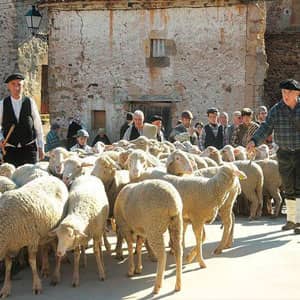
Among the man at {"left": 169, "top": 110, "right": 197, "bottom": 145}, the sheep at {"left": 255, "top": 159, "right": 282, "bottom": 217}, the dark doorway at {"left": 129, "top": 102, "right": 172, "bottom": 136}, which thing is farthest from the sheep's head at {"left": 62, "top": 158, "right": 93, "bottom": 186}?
the dark doorway at {"left": 129, "top": 102, "right": 172, "bottom": 136}

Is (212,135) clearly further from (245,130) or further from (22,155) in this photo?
(22,155)

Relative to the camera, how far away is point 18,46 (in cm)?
2600

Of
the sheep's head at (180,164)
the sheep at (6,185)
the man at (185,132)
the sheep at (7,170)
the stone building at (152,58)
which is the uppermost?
the stone building at (152,58)

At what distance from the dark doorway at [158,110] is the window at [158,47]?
1.56 meters

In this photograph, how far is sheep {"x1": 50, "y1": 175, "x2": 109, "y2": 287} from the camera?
5.53 meters

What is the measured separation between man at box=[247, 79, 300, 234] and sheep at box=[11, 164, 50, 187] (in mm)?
2758

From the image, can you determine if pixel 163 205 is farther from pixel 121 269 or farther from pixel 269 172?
pixel 269 172

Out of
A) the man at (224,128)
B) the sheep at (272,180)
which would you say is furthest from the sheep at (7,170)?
the man at (224,128)

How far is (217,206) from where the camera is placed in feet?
21.5

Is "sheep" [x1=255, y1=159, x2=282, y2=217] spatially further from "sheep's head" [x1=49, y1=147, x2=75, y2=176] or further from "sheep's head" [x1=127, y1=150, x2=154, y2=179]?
"sheep's head" [x1=49, y1=147, x2=75, y2=176]

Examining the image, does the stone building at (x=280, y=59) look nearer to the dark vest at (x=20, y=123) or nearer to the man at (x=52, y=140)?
the man at (x=52, y=140)

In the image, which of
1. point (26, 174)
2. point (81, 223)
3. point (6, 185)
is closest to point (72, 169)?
point (26, 174)

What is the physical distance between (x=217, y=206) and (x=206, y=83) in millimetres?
12117

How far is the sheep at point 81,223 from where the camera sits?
5531mm
